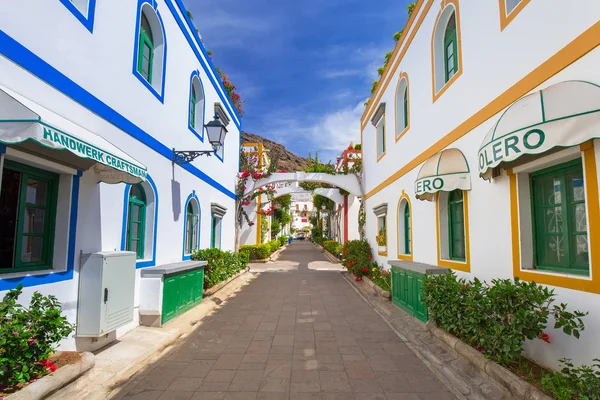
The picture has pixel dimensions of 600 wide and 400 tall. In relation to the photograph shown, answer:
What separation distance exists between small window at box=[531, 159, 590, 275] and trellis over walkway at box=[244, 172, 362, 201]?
37.1 feet

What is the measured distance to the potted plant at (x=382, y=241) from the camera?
37.2 ft

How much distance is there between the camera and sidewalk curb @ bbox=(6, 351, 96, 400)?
296cm

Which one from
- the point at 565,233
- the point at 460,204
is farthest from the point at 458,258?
the point at 565,233

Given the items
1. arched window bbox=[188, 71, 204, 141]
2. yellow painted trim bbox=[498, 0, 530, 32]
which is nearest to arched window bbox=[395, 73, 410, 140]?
yellow painted trim bbox=[498, 0, 530, 32]

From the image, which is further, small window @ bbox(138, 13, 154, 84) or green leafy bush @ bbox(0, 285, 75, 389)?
small window @ bbox(138, 13, 154, 84)

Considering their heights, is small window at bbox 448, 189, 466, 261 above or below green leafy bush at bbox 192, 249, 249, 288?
above

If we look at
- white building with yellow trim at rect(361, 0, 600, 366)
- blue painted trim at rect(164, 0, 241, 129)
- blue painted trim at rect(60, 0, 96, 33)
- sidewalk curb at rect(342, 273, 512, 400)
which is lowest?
sidewalk curb at rect(342, 273, 512, 400)

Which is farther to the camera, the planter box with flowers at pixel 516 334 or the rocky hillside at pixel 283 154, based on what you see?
the rocky hillside at pixel 283 154

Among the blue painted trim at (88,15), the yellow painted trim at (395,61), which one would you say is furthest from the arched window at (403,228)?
the blue painted trim at (88,15)

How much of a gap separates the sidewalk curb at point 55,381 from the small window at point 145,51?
15.8ft

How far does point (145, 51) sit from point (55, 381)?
5710 millimetres

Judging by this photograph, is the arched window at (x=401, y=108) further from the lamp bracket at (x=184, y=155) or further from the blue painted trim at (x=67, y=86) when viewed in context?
the blue painted trim at (x=67, y=86)

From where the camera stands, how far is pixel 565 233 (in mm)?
3850

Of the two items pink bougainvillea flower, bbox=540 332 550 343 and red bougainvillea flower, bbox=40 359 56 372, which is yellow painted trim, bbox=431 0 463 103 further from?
red bougainvillea flower, bbox=40 359 56 372
